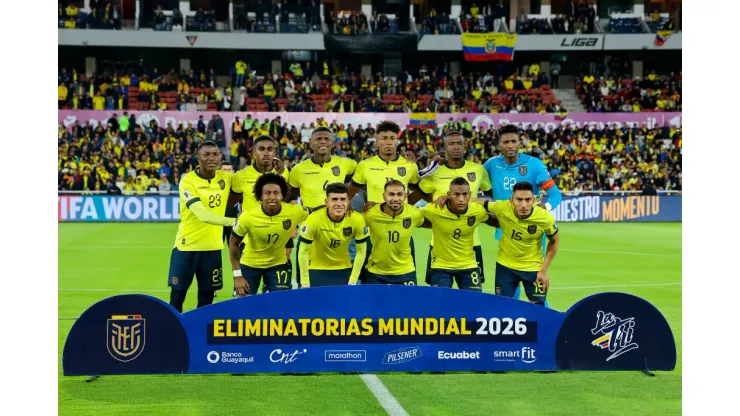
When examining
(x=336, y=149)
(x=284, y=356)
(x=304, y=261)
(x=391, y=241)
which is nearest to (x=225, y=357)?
(x=284, y=356)

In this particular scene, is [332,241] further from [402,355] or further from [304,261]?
[402,355]

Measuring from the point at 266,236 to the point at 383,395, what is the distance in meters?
2.34

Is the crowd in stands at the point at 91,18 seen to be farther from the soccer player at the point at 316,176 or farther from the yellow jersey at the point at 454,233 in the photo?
the yellow jersey at the point at 454,233

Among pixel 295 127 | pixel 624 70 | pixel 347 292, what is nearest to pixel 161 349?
pixel 347 292

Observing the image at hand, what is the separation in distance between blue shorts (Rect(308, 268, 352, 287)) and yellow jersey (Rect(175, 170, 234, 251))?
1251 millimetres

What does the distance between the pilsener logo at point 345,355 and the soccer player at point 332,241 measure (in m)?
1.00

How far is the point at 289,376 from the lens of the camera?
288 inches

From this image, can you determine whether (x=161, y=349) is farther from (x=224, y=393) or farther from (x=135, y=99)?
(x=135, y=99)

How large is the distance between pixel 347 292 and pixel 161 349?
1.70 metres

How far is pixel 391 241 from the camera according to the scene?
8.35m

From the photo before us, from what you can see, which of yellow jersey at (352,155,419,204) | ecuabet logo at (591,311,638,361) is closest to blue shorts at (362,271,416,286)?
yellow jersey at (352,155,419,204)

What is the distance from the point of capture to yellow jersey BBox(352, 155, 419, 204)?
9172 mm

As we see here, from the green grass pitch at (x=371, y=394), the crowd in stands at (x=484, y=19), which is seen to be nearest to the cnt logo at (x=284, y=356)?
the green grass pitch at (x=371, y=394)

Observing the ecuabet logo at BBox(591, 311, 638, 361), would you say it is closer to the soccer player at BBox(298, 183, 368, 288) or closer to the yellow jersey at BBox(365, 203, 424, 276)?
the yellow jersey at BBox(365, 203, 424, 276)
